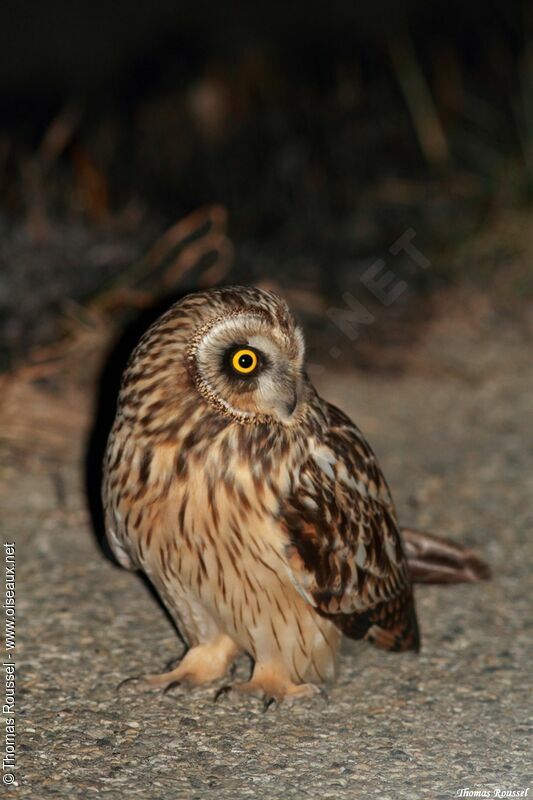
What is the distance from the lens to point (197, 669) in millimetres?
4086

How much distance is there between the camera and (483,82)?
962cm

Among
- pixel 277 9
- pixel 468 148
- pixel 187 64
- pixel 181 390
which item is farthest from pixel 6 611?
pixel 277 9

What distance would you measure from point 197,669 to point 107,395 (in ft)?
6.86

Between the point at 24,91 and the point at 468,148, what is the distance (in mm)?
4969

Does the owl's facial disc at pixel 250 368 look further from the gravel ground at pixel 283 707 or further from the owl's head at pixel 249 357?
the gravel ground at pixel 283 707

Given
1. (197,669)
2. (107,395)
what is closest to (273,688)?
(197,669)

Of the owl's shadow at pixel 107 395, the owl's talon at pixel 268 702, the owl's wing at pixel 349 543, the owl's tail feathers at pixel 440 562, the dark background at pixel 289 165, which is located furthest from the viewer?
the dark background at pixel 289 165

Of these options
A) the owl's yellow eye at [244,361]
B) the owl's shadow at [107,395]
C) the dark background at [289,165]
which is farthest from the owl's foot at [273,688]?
the dark background at [289,165]

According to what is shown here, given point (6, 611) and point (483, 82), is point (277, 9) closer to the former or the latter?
point (483, 82)

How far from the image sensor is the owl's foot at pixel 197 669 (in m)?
4.02

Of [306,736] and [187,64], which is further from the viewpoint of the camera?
[187,64]

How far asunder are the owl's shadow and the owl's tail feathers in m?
1.43

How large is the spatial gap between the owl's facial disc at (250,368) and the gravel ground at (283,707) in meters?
0.94

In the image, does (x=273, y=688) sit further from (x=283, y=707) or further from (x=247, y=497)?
(x=247, y=497)
